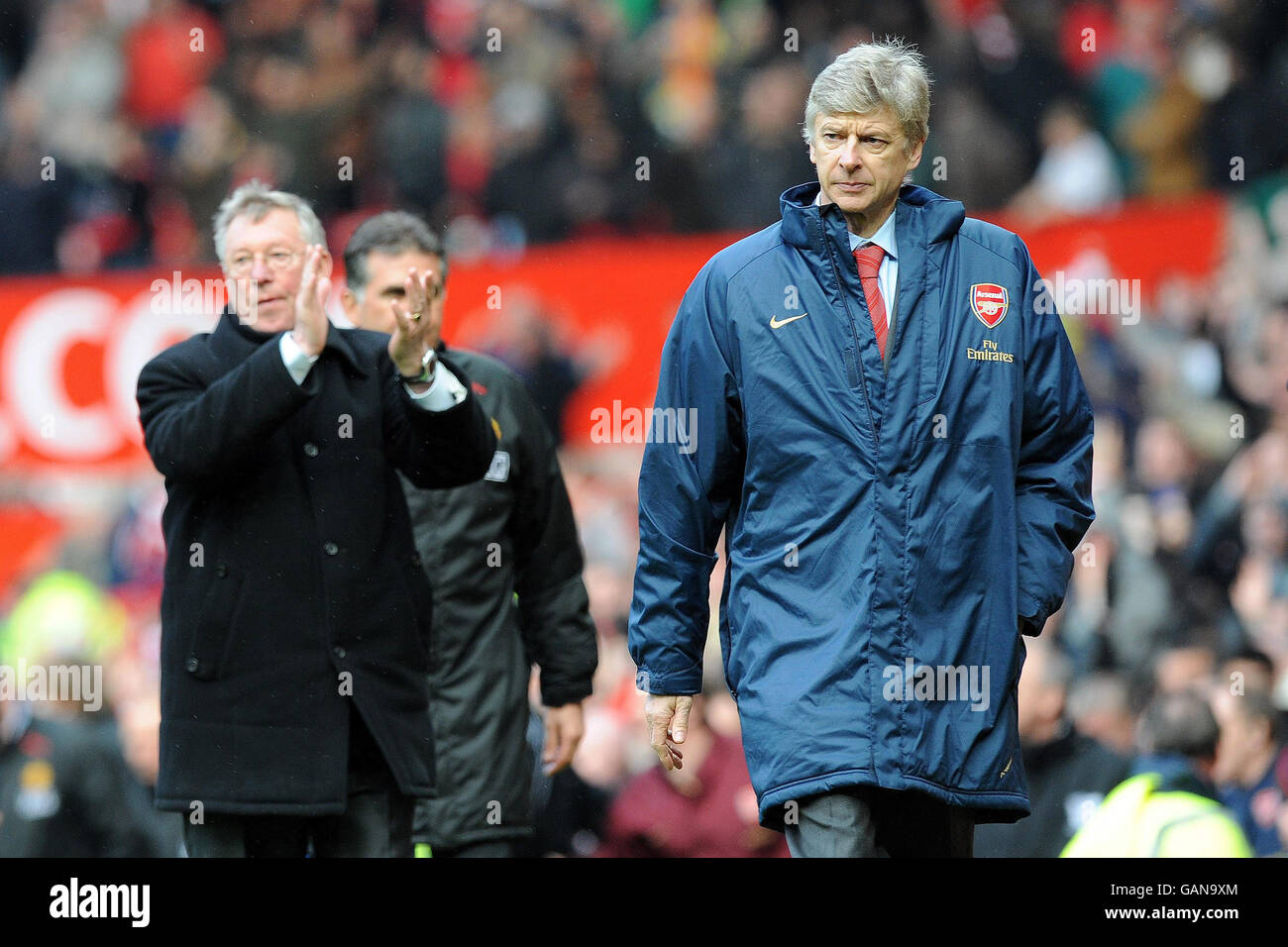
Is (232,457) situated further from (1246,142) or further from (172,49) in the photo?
(172,49)

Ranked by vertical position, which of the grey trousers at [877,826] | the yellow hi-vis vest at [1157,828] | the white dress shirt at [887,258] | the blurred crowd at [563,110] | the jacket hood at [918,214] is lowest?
the yellow hi-vis vest at [1157,828]

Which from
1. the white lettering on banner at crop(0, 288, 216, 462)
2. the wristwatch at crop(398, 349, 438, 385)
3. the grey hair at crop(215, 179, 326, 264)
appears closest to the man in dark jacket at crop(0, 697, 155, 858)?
the white lettering on banner at crop(0, 288, 216, 462)

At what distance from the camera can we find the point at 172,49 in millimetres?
12359

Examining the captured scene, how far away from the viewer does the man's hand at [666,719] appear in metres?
4.63

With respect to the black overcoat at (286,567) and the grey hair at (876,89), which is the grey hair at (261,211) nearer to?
the black overcoat at (286,567)

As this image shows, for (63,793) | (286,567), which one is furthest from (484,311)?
(286,567)

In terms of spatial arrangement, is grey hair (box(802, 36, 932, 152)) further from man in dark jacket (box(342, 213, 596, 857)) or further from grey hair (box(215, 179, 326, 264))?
man in dark jacket (box(342, 213, 596, 857))

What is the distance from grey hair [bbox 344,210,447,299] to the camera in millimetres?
6254

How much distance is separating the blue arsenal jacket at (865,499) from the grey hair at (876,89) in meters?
0.18

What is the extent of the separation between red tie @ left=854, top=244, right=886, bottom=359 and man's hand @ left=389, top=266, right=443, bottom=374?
3.30 ft

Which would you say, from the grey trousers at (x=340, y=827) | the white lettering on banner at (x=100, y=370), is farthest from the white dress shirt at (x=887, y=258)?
the white lettering on banner at (x=100, y=370)

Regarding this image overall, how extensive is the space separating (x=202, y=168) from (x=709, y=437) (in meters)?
7.73

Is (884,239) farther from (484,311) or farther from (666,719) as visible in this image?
(484,311)
